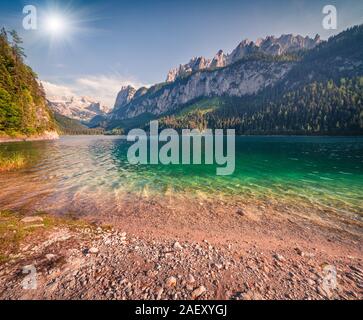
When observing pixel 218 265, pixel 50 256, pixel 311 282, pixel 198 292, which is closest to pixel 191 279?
pixel 198 292

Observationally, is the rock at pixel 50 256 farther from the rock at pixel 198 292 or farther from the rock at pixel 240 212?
the rock at pixel 240 212

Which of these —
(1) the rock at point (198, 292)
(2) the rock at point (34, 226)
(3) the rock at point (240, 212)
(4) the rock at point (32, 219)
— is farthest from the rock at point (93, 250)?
(3) the rock at point (240, 212)

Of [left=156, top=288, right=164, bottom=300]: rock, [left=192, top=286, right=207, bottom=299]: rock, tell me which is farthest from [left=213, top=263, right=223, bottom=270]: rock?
[left=156, top=288, right=164, bottom=300]: rock

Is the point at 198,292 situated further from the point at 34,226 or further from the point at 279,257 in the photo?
the point at 34,226

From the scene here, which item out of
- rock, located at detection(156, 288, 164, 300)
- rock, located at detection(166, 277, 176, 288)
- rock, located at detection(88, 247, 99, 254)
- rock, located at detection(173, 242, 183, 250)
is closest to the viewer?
rock, located at detection(156, 288, 164, 300)

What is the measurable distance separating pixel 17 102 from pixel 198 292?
376 ft

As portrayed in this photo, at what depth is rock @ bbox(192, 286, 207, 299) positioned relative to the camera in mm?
6100

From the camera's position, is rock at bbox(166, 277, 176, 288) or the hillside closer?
rock at bbox(166, 277, 176, 288)

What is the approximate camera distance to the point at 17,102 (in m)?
87.1

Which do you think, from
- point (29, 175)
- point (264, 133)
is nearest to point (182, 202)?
point (29, 175)

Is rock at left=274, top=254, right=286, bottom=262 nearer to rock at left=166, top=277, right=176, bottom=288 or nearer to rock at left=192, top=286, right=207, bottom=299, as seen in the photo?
rock at left=192, top=286, right=207, bottom=299

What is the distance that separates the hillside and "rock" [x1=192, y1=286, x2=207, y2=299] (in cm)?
10170
